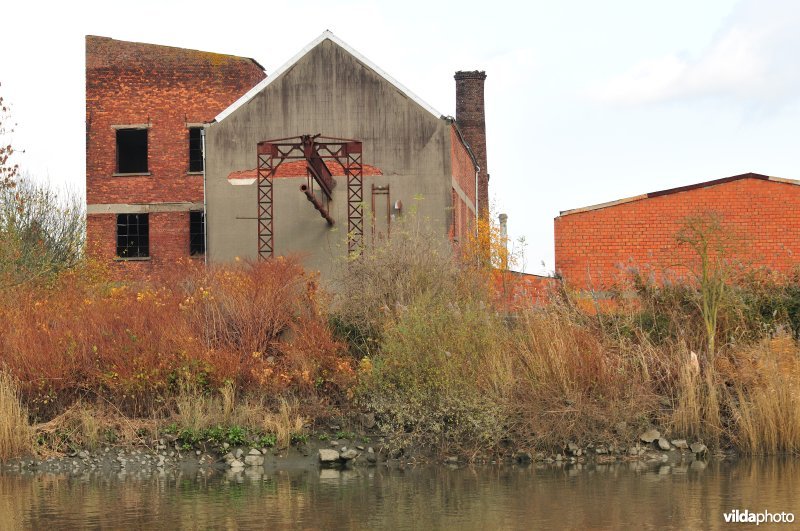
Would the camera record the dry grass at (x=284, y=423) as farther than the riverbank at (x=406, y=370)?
Yes

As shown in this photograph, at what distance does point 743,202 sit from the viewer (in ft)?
94.7

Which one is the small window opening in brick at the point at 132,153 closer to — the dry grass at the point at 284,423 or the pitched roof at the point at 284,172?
the pitched roof at the point at 284,172

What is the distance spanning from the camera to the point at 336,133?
32406 millimetres

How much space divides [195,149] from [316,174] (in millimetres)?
10864

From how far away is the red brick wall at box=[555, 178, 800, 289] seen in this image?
28500 millimetres

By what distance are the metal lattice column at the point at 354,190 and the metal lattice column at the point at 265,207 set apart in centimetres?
210

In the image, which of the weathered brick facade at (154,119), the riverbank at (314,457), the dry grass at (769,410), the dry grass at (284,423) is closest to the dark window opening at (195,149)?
the weathered brick facade at (154,119)

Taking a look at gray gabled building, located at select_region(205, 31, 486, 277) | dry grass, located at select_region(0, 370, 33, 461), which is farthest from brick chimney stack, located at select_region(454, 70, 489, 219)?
dry grass, located at select_region(0, 370, 33, 461)

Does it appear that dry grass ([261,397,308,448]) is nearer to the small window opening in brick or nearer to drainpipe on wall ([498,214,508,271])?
drainpipe on wall ([498,214,508,271])

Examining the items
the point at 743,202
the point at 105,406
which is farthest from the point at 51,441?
the point at 743,202

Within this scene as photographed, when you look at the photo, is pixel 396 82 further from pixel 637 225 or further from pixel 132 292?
pixel 132 292

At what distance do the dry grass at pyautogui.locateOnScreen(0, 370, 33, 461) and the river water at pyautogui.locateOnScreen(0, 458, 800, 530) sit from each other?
96 cm

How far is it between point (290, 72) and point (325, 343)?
47.8 feet

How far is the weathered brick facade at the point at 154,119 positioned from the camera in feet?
127
